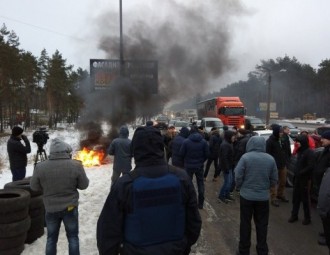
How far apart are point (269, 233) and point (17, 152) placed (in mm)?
5602

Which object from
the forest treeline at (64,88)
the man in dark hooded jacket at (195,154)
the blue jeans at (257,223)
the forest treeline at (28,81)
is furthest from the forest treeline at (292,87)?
the blue jeans at (257,223)

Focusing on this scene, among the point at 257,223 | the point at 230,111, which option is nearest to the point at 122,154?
the point at 257,223

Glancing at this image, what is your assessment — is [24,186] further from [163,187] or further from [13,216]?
[163,187]

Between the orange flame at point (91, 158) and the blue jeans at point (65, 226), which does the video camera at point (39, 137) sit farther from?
the blue jeans at point (65, 226)

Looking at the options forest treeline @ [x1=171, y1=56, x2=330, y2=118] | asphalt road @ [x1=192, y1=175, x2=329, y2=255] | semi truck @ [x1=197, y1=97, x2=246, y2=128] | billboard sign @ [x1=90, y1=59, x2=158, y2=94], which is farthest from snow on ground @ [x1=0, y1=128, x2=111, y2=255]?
forest treeline @ [x1=171, y1=56, x2=330, y2=118]

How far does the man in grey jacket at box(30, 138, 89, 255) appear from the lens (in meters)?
4.61

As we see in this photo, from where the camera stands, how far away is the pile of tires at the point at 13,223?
16.4ft

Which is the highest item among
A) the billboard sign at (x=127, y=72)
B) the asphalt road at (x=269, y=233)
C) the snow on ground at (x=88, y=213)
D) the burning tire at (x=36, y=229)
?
the billboard sign at (x=127, y=72)

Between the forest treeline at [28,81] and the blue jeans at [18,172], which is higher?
the forest treeline at [28,81]

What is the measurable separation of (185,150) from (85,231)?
9.77 ft

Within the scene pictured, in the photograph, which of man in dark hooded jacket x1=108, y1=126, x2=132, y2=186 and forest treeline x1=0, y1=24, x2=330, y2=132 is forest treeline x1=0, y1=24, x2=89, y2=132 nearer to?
forest treeline x1=0, y1=24, x2=330, y2=132

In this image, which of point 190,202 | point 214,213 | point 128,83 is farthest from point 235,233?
point 128,83

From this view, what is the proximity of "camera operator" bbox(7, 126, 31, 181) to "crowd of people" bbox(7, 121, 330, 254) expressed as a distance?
21 mm

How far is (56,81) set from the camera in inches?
2216
